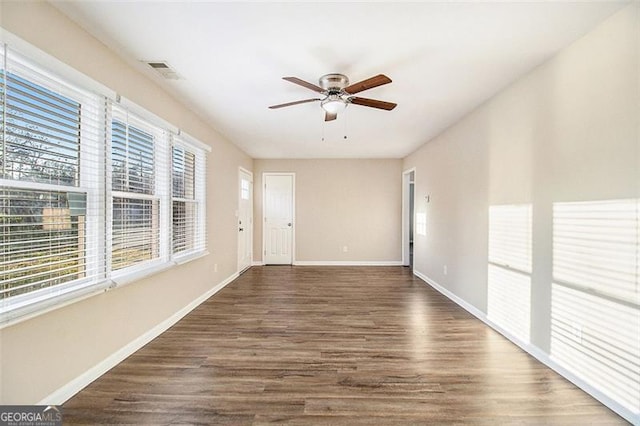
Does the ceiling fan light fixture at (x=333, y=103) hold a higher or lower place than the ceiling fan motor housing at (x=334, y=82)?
lower

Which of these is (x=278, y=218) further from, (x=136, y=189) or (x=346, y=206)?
(x=136, y=189)

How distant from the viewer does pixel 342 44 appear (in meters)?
2.08

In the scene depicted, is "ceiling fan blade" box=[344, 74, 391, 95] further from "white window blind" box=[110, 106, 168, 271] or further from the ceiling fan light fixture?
"white window blind" box=[110, 106, 168, 271]

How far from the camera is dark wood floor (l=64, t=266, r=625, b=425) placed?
1737mm

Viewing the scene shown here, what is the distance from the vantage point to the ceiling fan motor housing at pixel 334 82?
96.8 inches

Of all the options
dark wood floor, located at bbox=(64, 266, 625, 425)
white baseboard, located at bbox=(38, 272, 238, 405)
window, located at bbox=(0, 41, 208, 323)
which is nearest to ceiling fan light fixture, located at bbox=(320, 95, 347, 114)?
window, located at bbox=(0, 41, 208, 323)

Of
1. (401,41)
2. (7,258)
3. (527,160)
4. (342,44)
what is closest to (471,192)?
(527,160)

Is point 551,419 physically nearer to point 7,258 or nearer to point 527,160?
point 527,160

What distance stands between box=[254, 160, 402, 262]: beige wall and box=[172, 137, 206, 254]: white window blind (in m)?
2.64

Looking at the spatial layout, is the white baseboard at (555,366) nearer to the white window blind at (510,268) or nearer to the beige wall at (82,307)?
the white window blind at (510,268)

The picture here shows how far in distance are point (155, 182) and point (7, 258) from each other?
144 centimetres

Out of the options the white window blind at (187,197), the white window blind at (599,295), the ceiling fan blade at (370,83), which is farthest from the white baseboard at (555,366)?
the white window blind at (187,197)

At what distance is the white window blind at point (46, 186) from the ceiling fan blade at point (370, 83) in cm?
192

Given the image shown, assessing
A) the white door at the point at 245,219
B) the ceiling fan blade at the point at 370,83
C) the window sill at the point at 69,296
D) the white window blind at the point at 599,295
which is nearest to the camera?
the window sill at the point at 69,296
